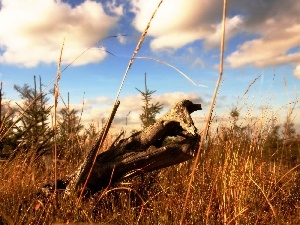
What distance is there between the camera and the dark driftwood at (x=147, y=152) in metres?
3.25

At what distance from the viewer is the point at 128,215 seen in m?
3.12

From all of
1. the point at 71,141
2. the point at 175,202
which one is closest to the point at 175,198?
the point at 175,202

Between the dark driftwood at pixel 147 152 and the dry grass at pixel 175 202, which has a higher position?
the dark driftwood at pixel 147 152

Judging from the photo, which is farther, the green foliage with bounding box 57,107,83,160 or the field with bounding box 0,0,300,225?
the green foliage with bounding box 57,107,83,160

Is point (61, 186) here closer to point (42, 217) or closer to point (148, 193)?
point (42, 217)

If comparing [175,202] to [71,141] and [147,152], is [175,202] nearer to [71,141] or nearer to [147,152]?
[147,152]

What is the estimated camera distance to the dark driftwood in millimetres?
3246

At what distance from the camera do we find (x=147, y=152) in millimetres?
3303

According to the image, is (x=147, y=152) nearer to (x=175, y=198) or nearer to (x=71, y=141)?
(x=175, y=198)

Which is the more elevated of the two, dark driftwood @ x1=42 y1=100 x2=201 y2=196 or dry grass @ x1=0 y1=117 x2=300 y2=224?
dark driftwood @ x1=42 y1=100 x2=201 y2=196

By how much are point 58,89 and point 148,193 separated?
70.2 inches

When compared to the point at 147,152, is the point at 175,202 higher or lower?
lower

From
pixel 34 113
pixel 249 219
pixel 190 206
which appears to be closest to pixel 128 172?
pixel 190 206

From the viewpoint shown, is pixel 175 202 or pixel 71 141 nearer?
pixel 175 202
